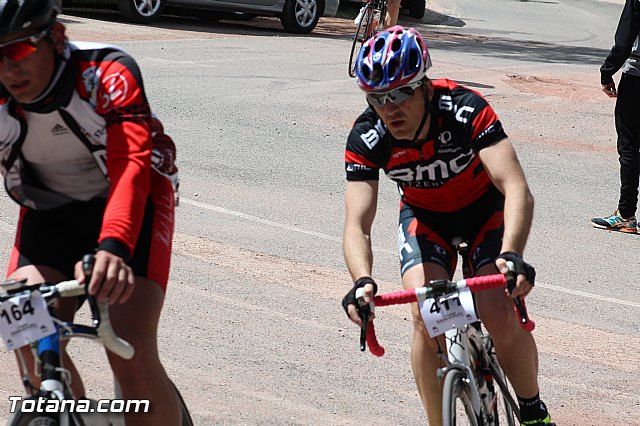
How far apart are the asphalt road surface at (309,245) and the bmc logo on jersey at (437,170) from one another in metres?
1.34

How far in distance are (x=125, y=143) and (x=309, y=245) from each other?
5123mm

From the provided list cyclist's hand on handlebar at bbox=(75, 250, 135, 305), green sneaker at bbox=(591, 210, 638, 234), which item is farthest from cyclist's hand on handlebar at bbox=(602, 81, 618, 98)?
cyclist's hand on handlebar at bbox=(75, 250, 135, 305)

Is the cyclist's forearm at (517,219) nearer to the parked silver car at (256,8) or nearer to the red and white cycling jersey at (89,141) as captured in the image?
the red and white cycling jersey at (89,141)

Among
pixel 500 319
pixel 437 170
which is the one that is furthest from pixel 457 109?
pixel 500 319

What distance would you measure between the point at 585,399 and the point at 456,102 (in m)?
2.09

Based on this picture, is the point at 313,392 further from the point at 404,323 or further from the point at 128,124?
the point at 128,124

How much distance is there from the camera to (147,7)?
20578 millimetres

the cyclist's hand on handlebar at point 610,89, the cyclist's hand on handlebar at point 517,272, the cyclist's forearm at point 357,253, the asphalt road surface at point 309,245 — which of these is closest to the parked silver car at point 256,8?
the asphalt road surface at point 309,245

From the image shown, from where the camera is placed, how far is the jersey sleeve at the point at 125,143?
3432mm

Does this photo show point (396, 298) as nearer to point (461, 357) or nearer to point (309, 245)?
point (461, 357)

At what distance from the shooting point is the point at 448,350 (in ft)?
14.2

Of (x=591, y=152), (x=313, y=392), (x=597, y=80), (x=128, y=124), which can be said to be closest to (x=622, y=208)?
(x=591, y=152)

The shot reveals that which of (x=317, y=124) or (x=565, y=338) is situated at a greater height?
(x=565, y=338)

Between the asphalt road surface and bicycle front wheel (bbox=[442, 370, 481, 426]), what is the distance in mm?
1100
